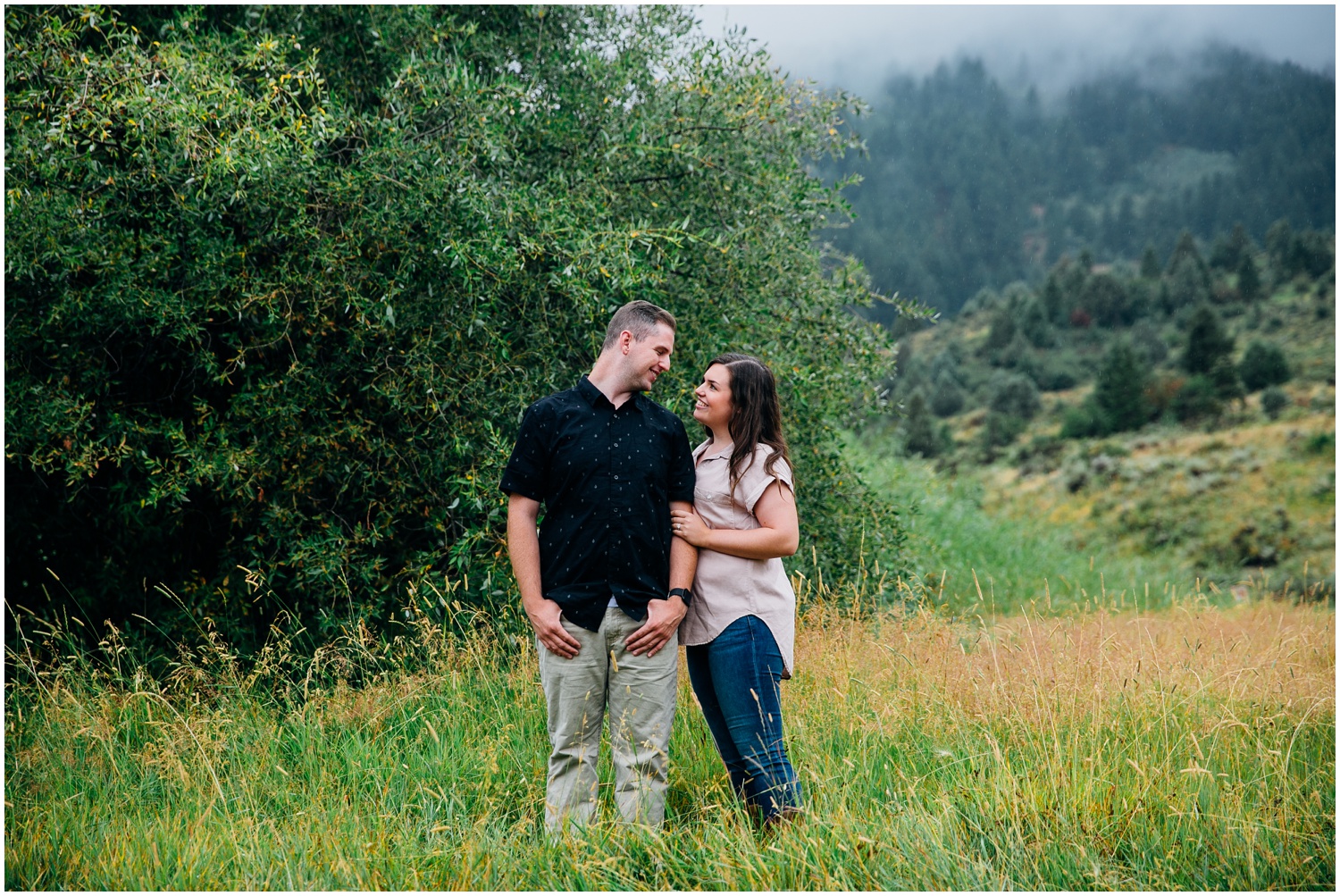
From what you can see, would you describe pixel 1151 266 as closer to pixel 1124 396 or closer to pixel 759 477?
pixel 1124 396

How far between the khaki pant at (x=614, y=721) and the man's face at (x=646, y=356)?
0.78 meters

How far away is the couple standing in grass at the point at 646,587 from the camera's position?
9.28 ft

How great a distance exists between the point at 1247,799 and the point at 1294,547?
24.6 metres

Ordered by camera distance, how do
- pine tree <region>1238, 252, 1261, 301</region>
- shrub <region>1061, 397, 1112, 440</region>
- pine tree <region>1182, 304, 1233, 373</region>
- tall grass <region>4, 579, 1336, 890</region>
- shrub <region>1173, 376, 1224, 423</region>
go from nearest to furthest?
tall grass <region>4, 579, 1336, 890</region>
shrub <region>1173, 376, 1224, 423</region>
shrub <region>1061, 397, 1112, 440</region>
pine tree <region>1182, 304, 1233, 373</region>
pine tree <region>1238, 252, 1261, 301</region>

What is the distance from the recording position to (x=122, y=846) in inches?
115

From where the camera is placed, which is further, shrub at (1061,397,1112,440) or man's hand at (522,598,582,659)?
shrub at (1061,397,1112,440)

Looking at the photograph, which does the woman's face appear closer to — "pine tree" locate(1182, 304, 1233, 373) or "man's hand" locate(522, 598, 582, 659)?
"man's hand" locate(522, 598, 582, 659)

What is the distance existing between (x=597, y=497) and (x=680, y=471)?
31 centimetres

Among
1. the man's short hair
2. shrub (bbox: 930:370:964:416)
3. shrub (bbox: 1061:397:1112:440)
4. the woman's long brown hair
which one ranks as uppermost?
shrub (bbox: 930:370:964:416)

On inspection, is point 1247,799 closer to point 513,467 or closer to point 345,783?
point 513,467

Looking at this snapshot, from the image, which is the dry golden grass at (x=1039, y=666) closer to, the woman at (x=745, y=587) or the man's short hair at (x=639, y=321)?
the woman at (x=745, y=587)

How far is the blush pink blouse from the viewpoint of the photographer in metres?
2.84

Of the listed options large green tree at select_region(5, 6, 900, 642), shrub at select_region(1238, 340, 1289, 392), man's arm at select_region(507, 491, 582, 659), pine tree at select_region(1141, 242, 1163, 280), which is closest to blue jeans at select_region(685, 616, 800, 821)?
man's arm at select_region(507, 491, 582, 659)

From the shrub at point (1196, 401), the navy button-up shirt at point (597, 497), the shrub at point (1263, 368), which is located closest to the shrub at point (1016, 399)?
the shrub at point (1196, 401)
